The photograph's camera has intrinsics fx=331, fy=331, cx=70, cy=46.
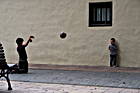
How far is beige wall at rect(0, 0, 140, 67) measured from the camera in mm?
15172

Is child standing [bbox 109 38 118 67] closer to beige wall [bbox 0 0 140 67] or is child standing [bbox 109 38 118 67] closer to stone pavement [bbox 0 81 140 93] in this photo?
beige wall [bbox 0 0 140 67]

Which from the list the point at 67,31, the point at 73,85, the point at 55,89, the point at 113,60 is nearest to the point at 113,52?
the point at 113,60

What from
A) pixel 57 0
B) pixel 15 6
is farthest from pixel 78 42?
pixel 15 6

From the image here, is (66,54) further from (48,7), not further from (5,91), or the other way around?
(5,91)

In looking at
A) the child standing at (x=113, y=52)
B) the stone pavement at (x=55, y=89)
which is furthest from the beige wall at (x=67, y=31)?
the stone pavement at (x=55, y=89)

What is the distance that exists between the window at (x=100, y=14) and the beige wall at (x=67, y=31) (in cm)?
31

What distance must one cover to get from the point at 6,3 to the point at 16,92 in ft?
33.6

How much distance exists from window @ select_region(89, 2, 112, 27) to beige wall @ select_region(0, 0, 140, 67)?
Answer: 0.31 m

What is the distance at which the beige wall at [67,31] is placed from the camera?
15172 mm

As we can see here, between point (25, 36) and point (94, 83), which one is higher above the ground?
point (25, 36)

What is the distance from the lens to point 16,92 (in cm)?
823

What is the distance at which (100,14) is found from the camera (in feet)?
52.6

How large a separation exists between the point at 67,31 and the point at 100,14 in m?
1.82

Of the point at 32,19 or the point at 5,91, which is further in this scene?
the point at 32,19
